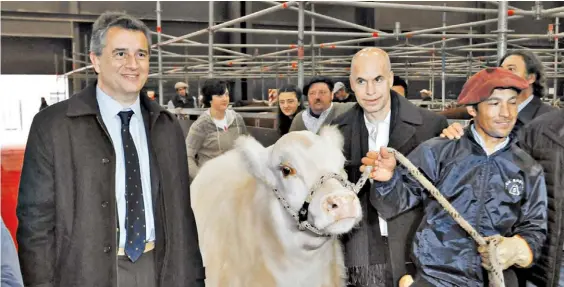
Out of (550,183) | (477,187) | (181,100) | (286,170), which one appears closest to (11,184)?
(181,100)

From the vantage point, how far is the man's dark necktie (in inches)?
65.1

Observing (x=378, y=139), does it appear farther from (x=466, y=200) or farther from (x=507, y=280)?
(x=507, y=280)

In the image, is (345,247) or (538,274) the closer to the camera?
(538,274)

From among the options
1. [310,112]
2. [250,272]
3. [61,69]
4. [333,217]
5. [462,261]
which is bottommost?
[250,272]

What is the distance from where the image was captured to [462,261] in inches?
70.6

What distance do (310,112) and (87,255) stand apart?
1.54m

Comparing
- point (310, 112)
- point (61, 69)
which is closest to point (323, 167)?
point (310, 112)

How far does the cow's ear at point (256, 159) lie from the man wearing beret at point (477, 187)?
0.48 metres

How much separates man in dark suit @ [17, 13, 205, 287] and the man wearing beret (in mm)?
625

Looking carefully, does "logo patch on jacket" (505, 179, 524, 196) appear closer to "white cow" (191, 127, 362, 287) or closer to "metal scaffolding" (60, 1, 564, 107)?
"white cow" (191, 127, 362, 287)

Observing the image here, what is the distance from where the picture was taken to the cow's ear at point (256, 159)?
7.22ft

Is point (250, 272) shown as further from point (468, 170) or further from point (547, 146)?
point (547, 146)

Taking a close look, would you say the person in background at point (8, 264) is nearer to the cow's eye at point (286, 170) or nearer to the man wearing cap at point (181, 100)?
the cow's eye at point (286, 170)

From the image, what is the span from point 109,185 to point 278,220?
769 millimetres
